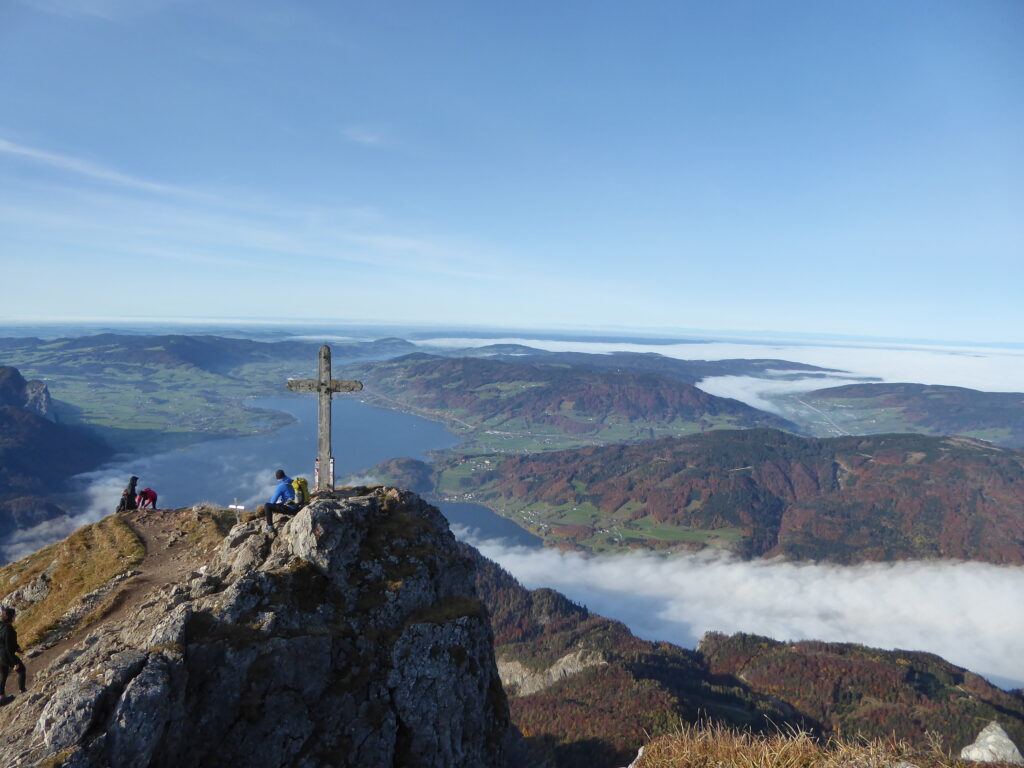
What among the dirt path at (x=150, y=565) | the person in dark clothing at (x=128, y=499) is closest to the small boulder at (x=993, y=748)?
the dirt path at (x=150, y=565)

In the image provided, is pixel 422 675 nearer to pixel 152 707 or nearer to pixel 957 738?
pixel 152 707

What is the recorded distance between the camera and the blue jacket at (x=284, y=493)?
74.7ft

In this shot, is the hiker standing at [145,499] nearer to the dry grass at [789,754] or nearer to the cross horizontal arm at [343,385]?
the cross horizontal arm at [343,385]

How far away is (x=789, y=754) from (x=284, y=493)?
64.8ft

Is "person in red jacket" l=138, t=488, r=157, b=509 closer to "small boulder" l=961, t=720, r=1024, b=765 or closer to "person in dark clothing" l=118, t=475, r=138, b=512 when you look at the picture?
"person in dark clothing" l=118, t=475, r=138, b=512

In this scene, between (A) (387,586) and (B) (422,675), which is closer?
(B) (422,675)

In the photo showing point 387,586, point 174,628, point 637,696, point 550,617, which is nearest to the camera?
point 174,628

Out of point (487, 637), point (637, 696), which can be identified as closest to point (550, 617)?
point (637, 696)

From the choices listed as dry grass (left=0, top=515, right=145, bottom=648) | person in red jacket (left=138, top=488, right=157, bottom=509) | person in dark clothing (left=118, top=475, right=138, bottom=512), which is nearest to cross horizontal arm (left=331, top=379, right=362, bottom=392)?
dry grass (left=0, top=515, right=145, bottom=648)

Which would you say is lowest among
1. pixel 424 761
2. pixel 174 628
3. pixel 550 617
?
pixel 550 617

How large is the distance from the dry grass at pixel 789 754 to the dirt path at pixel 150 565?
60.2ft

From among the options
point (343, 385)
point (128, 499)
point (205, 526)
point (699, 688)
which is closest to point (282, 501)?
point (205, 526)

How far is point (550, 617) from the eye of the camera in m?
180

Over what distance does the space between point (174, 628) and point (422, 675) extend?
846cm
